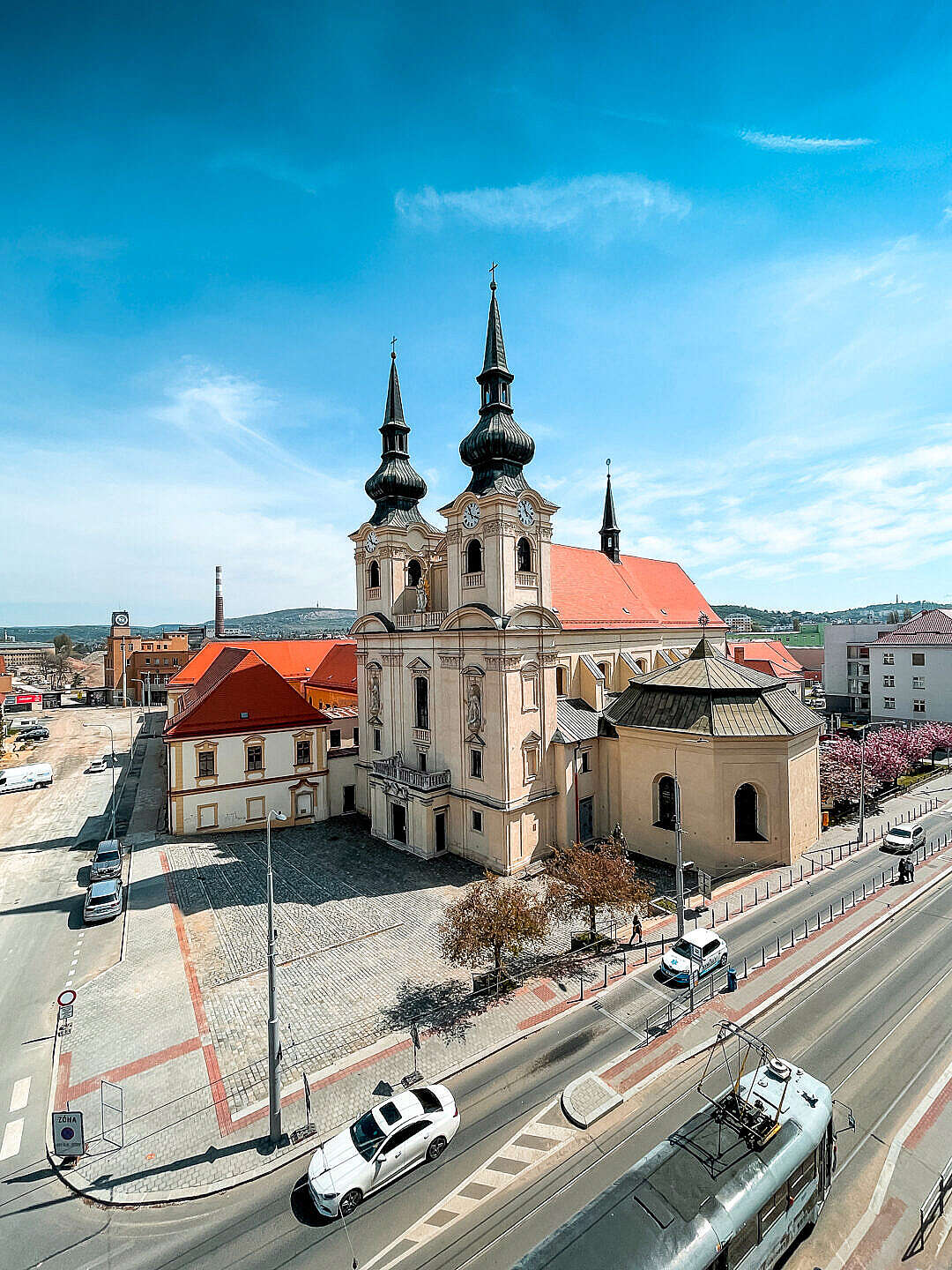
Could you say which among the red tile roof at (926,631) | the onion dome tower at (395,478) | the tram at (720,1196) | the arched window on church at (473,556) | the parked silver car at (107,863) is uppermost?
the onion dome tower at (395,478)

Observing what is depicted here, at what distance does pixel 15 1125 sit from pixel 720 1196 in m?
16.7

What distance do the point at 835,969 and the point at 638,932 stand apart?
6.77 m

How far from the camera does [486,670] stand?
3017 centimetres

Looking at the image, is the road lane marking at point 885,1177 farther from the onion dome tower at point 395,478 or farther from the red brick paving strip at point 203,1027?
the onion dome tower at point 395,478

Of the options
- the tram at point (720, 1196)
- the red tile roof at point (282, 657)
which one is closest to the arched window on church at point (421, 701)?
the red tile roof at point (282, 657)

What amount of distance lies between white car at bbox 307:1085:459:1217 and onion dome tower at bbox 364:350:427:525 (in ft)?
95.0

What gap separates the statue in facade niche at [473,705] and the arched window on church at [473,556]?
18.8ft

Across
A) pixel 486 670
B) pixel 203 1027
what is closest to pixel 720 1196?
pixel 203 1027

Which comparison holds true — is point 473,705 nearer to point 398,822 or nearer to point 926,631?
point 398,822

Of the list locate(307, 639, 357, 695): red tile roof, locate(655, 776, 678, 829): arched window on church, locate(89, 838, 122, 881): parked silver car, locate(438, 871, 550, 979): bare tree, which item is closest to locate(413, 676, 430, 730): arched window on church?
locate(655, 776, 678, 829): arched window on church

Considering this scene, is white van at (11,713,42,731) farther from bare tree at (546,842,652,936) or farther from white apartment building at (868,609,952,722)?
white apartment building at (868,609,952,722)

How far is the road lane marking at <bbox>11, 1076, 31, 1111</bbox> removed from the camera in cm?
1530

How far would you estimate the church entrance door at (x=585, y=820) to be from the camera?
1284 inches

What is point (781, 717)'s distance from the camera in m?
29.5
